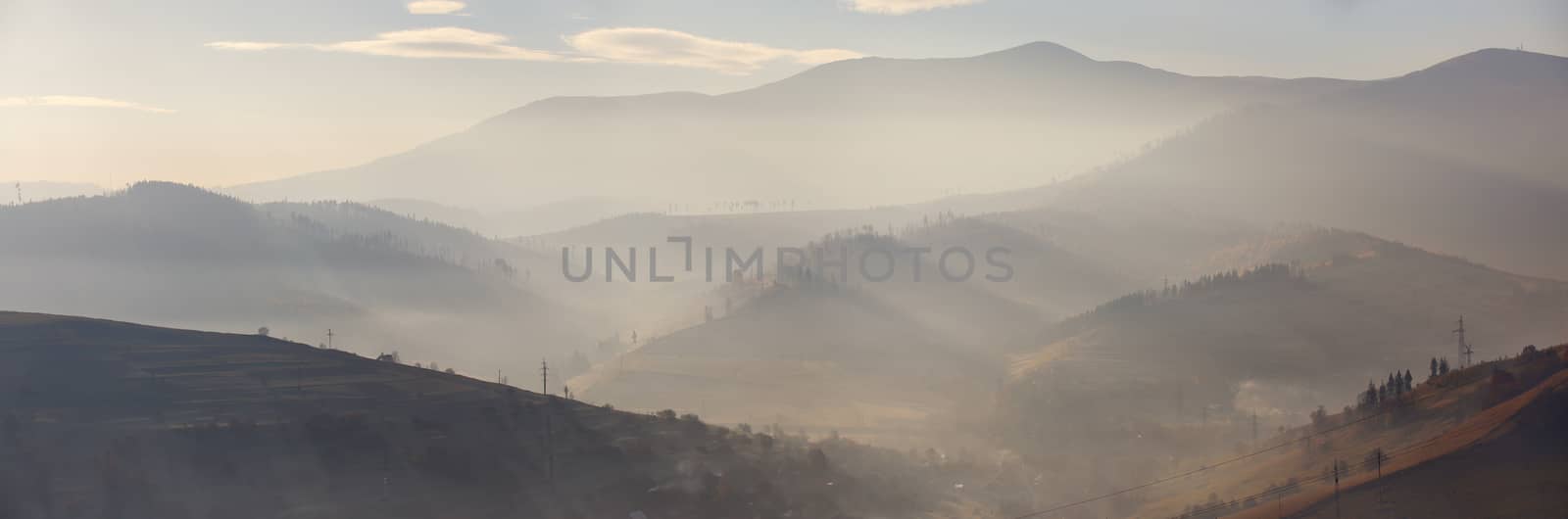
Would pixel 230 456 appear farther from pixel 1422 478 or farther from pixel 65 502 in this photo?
pixel 1422 478

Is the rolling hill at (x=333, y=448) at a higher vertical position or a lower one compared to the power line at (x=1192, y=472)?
higher

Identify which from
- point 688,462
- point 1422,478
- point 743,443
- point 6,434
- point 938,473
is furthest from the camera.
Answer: point 938,473

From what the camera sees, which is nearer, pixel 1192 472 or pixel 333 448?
pixel 333 448

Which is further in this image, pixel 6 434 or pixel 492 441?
pixel 492 441

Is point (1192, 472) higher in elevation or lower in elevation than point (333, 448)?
lower

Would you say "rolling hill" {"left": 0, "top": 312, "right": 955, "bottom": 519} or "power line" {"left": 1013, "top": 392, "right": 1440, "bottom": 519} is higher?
"rolling hill" {"left": 0, "top": 312, "right": 955, "bottom": 519}

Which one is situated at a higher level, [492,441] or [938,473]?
[492,441]

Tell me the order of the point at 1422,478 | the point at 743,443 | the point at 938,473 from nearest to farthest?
the point at 1422,478 < the point at 743,443 < the point at 938,473

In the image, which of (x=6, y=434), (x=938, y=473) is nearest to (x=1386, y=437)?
(x=938, y=473)

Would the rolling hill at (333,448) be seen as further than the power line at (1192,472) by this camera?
No

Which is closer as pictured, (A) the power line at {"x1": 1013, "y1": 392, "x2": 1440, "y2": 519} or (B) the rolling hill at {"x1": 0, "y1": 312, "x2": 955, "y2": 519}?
(B) the rolling hill at {"x1": 0, "y1": 312, "x2": 955, "y2": 519}

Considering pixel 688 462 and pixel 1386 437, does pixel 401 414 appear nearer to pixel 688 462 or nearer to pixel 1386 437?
pixel 688 462
